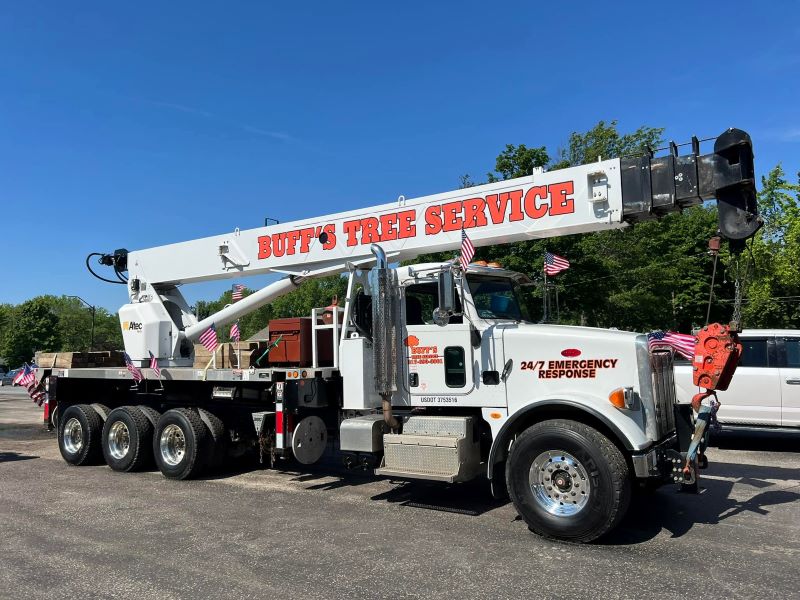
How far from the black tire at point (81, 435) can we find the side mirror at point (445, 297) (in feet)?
23.1

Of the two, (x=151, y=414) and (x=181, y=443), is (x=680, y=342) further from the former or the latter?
(x=151, y=414)

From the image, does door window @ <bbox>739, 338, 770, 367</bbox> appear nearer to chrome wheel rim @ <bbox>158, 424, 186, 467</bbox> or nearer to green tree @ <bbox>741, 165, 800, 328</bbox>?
chrome wheel rim @ <bbox>158, 424, 186, 467</bbox>

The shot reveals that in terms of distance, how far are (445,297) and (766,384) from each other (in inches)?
275

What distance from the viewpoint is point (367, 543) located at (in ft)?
19.3

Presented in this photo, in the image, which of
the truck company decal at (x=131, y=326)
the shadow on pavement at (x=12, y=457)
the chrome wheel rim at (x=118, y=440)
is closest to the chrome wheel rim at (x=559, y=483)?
the chrome wheel rim at (x=118, y=440)

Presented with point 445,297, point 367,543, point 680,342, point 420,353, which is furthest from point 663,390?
point 367,543

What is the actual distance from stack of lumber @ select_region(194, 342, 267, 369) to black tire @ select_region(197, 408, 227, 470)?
30.9 inches

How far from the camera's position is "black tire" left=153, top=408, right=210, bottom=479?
902 cm

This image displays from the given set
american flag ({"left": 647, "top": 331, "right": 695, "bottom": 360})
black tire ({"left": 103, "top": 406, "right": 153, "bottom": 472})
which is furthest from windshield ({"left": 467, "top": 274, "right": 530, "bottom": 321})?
black tire ({"left": 103, "top": 406, "right": 153, "bottom": 472})

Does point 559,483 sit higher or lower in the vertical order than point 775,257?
→ lower

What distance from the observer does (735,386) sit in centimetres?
1070

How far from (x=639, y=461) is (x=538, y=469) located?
95 cm

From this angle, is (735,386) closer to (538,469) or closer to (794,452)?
(794,452)

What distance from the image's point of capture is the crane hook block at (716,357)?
20.2 ft
